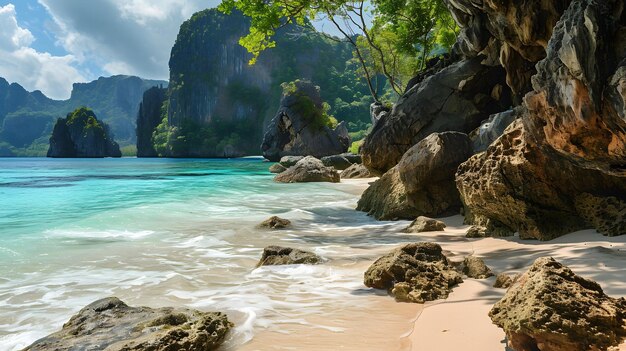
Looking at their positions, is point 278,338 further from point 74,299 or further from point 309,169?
point 309,169

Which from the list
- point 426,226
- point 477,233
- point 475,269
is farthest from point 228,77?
point 475,269

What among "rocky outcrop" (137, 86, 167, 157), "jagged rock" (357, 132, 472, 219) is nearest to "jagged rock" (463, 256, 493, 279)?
"jagged rock" (357, 132, 472, 219)

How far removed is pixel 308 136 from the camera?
48.2m

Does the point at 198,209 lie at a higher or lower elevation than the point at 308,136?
lower

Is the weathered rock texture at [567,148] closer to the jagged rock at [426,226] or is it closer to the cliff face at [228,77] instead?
the jagged rock at [426,226]

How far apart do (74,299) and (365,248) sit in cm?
370

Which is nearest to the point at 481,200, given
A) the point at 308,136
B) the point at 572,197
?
the point at 572,197

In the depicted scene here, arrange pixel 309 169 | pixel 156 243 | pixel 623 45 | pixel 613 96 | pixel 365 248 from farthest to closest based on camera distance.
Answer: pixel 309 169 < pixel 156 243 < pixel 365 248 < pixel 623 45 < pixel 613 96

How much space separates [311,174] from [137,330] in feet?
58.1

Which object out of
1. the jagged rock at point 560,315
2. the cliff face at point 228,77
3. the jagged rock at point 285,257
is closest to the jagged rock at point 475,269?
the jagged rock at point 560,315

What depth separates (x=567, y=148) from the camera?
4.50 meters

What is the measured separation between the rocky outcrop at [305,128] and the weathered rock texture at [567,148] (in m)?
41.1

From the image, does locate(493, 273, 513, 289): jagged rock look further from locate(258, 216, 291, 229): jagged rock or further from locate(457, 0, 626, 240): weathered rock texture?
locate(258, 216, 291, 229): jagged rock

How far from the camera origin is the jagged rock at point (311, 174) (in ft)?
67.6
